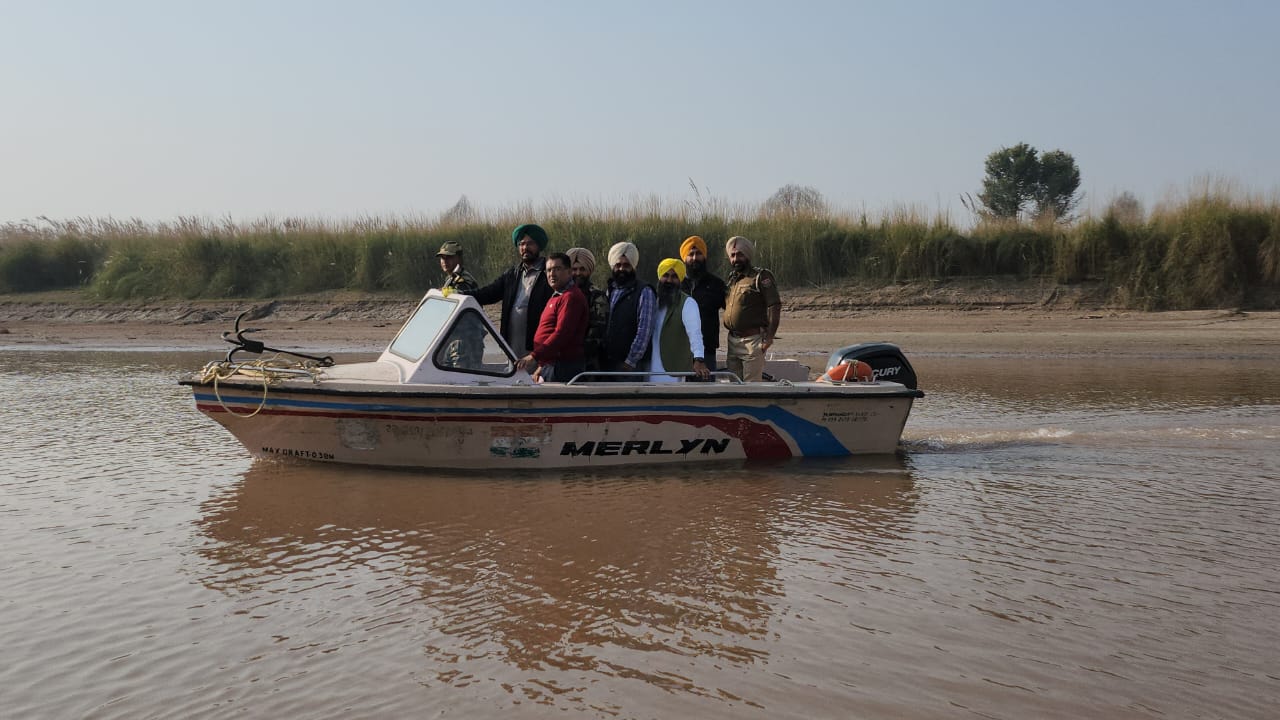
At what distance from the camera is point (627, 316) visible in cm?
805

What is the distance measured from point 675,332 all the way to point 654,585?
10.7 feet

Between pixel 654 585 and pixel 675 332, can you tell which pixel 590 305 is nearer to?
pixel 675 332

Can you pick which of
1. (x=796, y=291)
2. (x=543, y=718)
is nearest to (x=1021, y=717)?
(x=543, y=718)

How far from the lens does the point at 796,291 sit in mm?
20469

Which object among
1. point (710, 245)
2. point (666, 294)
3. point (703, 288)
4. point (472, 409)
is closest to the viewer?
point (472, 409)

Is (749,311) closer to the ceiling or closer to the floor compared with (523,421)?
closer to the ceiling

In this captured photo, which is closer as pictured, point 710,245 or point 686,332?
point 686,332

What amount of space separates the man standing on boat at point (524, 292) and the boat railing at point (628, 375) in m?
0.50

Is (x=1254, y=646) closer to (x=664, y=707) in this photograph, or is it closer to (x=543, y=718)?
(x=664, y=707)

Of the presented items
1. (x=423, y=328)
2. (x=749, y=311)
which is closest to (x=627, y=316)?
(x=749, y=311)

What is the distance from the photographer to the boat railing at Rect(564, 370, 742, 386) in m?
7.55

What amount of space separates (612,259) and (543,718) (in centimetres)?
462

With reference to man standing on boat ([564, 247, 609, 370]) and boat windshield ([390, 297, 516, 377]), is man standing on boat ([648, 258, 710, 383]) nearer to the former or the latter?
man standing on boat ([564, 247, 609, 370])

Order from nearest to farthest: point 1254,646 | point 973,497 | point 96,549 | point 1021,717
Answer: point 1021,717
point 1254,646
point 96,549
point 973,497
